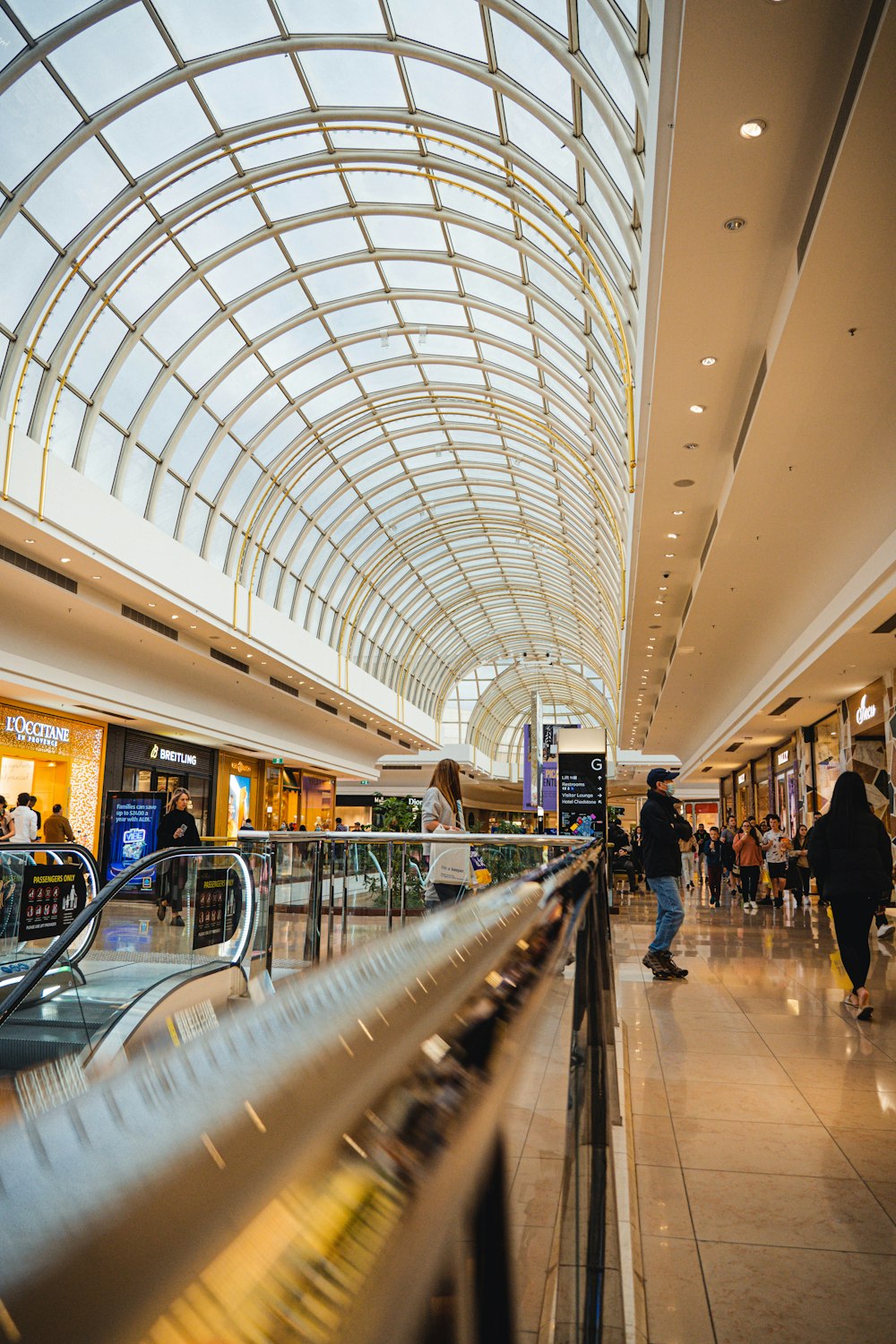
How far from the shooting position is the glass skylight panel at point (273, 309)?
75.7 feet

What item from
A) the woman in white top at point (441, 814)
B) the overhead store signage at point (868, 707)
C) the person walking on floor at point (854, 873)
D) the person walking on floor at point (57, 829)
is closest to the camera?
the person walking on floor at point (854, 873)

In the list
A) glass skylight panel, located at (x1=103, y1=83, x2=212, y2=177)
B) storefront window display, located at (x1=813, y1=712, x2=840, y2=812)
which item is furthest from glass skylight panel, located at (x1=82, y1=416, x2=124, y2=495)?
storefront window display, located at (x1=813, y1=712, x2=840, y2=812)

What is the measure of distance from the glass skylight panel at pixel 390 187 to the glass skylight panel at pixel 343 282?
2.80 metres

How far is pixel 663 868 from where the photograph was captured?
10539 millimetres

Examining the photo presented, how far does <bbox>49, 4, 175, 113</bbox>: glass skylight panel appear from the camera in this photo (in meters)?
14.9

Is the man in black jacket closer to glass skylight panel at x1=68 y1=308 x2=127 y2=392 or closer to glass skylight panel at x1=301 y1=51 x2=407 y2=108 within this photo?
glass skylight panel at x1=301 y1=51 x2=407 y2=108

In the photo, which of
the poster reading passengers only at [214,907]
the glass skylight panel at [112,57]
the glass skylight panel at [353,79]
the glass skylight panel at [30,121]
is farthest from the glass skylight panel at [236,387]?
the poster reading passengers only at [214,907]

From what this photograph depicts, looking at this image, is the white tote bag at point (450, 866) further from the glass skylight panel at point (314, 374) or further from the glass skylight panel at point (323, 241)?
the glass skylight panel at point (314, 374)

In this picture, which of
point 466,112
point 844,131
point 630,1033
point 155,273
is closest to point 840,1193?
point 630,1033

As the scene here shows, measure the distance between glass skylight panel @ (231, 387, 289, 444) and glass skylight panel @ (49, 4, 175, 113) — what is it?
34.2ft

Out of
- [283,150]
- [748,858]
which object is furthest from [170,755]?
[283,150]

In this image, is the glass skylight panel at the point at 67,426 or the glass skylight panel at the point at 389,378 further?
the glass skylight panel at the point at 389,378

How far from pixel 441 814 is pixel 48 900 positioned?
4.82 m

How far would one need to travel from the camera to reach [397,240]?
2205 cm
